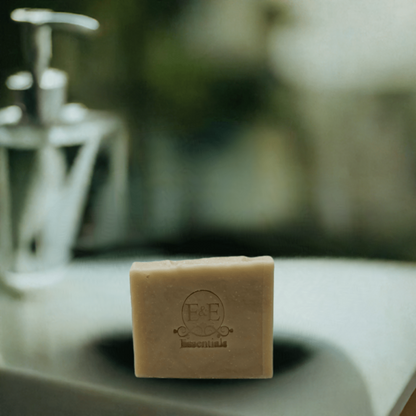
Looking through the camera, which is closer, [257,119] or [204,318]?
[204,318]

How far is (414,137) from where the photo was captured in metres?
0.62

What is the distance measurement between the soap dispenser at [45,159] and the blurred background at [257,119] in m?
0.01

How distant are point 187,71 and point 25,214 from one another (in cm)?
27

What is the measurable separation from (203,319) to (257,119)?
322mm

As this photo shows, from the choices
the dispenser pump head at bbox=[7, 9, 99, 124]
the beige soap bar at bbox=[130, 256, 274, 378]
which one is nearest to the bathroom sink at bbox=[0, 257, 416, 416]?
the beige soap bar at bbox=[130, 256, 274, 378]

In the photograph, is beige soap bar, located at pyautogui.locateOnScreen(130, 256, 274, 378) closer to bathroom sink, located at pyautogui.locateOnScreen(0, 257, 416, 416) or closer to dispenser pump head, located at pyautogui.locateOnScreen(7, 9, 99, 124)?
bathroom sink, located at pyautogui.locateOnScreen(0, 257, 416, 416)

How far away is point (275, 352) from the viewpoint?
1.34 feet

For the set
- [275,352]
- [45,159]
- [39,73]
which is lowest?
[275,352]

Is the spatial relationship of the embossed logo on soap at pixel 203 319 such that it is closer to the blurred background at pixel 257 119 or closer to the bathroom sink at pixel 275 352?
the bathroom sink at pixel 275 352

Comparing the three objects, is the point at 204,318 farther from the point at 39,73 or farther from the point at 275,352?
the point at 39,73

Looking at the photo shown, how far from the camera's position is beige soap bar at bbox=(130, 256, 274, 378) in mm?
371

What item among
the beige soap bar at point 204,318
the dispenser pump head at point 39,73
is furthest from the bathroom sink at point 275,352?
the dispenser pump head at point 39,73

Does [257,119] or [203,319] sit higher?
[257,119]

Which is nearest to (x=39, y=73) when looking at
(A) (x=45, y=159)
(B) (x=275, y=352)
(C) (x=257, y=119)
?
(A) (x=45, y=159)
